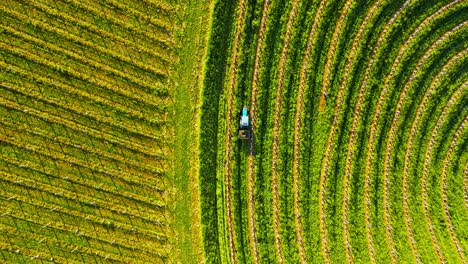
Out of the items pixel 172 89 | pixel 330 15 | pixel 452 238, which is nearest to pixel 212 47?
pixel 172 89

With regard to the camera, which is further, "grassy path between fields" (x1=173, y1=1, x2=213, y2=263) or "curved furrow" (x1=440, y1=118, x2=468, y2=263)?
"curved furrow" (x1=440, y1=118, x2=468, y2=263)

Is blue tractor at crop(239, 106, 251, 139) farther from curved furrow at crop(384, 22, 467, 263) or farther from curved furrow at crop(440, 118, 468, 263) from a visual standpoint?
curved furrow at crop(440, 118, 468, 263)

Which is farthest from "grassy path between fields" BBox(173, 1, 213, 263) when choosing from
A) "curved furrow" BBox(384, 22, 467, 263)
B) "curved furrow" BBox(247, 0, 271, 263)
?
"curved furrow" BBox(384, 22, 467, 263)

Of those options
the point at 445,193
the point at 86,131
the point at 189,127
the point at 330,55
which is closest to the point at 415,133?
the point at 445,193

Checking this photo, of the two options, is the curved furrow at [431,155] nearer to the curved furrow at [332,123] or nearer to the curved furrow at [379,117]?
the curved furrow at [379,117]

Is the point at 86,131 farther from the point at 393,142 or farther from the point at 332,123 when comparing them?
the point at 393,142

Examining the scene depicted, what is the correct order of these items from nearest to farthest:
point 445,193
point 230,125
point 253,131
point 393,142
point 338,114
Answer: point 230,125 → point 253,131 → point 338,114 → point 393,142 → point 445,193

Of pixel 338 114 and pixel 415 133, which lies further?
pixel 415 133

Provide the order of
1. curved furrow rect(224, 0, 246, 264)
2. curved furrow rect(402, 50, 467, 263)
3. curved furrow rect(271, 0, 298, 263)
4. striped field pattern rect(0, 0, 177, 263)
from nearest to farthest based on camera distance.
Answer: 1. striped field pattern rect(0, 0, 177, 263)
2. curved furrow rect(224, 0, 246, 264)
3. curved furrow rect(271, 0, 298, 263)
4. curved furrow rect(402, 50, 467, 263)
